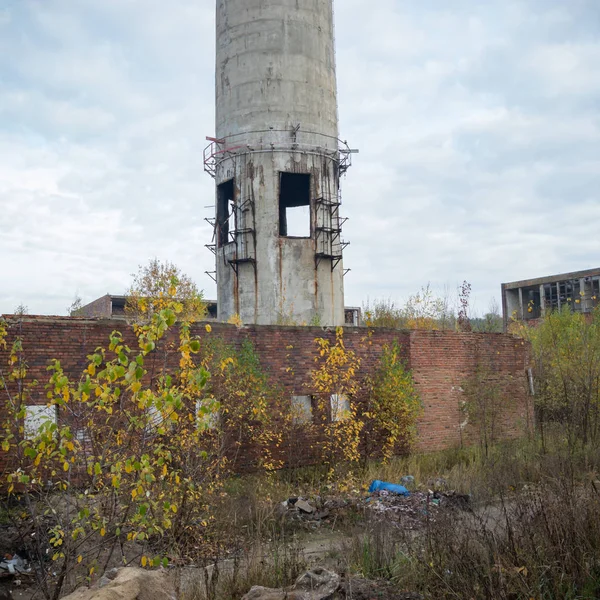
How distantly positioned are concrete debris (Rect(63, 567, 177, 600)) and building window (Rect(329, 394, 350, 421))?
296 inches

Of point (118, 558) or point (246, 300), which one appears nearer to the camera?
point (118, 558)

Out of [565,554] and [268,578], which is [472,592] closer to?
[565,554]

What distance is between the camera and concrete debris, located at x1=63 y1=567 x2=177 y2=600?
4707 mm

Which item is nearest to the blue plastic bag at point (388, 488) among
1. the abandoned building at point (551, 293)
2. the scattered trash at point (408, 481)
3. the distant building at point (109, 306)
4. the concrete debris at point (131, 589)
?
the scattered trash at point (408, 481)

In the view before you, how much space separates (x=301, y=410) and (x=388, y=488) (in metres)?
2.63

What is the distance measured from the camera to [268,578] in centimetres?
679

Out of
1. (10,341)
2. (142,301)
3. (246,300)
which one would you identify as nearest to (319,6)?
(246,300)

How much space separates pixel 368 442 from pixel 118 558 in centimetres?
697

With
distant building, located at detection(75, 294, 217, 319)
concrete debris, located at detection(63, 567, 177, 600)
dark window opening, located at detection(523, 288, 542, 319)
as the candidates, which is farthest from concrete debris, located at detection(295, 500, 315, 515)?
dark window opening, located at detection(523, 288, 542, 319)

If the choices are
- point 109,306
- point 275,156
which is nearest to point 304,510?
point 275,156

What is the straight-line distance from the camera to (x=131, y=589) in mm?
4918

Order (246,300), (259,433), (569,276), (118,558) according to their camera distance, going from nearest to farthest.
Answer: (118,558), (259,433), (246,300), (569,276)

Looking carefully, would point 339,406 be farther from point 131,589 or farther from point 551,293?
point 551,293

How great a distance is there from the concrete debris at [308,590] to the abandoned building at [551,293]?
3228 cm
